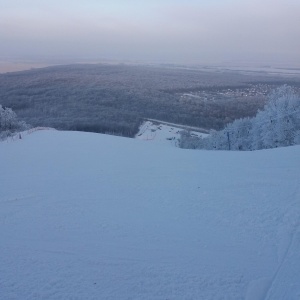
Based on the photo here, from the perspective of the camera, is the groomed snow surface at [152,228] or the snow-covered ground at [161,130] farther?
the snow-covered ground at [161,130]

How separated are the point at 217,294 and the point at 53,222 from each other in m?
2.71

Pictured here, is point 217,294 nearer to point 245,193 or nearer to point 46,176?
point 245,193

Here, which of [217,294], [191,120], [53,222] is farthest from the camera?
[191,120]

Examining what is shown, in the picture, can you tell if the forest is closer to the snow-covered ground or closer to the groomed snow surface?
the snow-covered ground

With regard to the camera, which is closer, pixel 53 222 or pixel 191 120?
pixel 53 222

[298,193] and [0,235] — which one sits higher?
[298,193]

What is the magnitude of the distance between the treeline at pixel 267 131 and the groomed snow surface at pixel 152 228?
15473mm

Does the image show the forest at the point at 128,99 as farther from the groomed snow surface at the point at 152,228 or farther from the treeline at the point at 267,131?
the groomed snow surface at the point at 152,228

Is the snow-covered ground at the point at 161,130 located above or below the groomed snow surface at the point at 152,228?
below

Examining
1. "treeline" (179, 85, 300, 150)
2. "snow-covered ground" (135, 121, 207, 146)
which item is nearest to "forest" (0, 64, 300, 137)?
"snow-covered ground" (135, 121, 207, 146)

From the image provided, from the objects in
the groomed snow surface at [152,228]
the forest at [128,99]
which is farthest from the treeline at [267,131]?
the groomed snow surface at [152,228]


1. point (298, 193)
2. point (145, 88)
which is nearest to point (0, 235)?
point (298, 193)

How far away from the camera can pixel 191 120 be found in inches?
1234

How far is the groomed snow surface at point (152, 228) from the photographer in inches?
155
